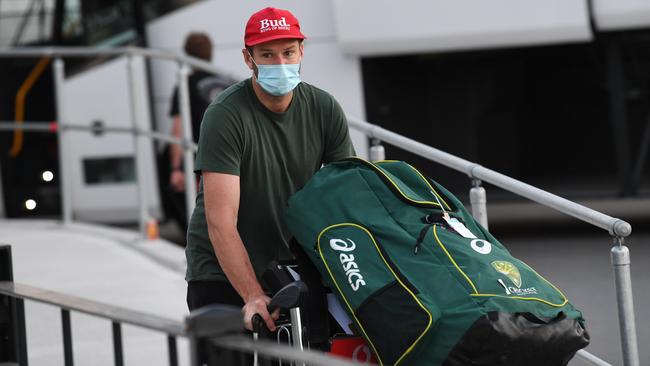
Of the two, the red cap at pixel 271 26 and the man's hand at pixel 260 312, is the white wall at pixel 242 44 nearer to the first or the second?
the red cap at pixel 271 26

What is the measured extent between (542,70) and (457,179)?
4.64 meters

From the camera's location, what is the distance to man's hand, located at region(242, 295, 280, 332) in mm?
3127

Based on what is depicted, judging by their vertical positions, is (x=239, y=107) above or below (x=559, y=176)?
above

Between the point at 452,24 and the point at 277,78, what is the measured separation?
21.1 ft

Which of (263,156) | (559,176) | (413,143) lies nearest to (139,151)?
(413,143)

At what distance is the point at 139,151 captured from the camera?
26.6 feet

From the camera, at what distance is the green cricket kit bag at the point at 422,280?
9.43 feet

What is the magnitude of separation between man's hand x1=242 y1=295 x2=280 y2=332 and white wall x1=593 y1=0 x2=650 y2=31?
6.56 metres

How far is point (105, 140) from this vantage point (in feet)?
36.7

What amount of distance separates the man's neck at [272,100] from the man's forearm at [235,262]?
357mm

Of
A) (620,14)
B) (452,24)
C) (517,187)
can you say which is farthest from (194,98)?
(517,187)

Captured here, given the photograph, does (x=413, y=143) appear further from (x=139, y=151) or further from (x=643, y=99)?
(x=643, y=99)

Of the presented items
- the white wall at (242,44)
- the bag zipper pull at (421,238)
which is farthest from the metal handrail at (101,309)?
the white wall at (242,44)

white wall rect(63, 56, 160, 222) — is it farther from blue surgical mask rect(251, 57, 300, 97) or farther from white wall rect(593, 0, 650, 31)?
blue surgical mask rect(251, 57, 300, 97)
